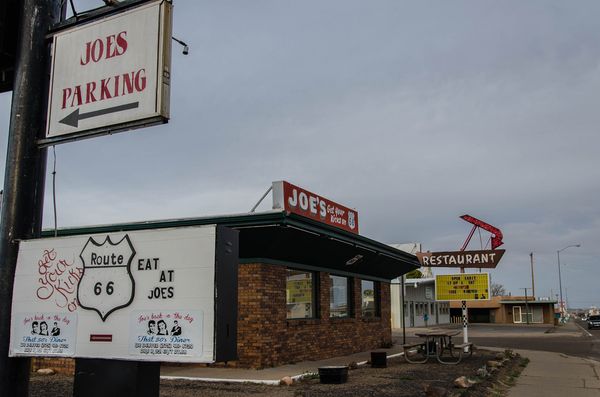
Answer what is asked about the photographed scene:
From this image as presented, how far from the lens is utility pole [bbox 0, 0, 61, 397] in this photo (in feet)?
12.6

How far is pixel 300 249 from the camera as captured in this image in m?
16.1

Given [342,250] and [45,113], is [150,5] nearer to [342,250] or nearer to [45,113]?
[45,113]

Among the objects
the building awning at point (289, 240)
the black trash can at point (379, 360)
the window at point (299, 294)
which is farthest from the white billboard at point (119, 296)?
the black trash can at point (379, 360)

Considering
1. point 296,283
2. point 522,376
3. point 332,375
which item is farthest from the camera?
point 296,283

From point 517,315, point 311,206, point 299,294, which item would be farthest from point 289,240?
point 517,315

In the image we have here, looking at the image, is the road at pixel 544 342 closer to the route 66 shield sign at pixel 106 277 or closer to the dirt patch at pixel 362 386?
the dirt patch at pixel 362 386

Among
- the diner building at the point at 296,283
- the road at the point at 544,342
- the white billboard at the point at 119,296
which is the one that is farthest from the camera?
the road at the point at 544,342

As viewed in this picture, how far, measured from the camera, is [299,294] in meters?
17.1

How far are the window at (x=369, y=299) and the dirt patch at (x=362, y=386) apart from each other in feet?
20.8

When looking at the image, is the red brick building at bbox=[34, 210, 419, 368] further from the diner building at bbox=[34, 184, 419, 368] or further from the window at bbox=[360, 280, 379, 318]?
the window at bbox=[360, 280, 379, 318]

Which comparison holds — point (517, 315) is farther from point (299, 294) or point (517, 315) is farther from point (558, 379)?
point (299, 294)

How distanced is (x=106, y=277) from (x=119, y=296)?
16cm

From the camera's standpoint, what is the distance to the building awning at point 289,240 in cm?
1430

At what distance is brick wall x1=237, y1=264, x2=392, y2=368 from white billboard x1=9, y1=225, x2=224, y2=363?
10.9 meters
